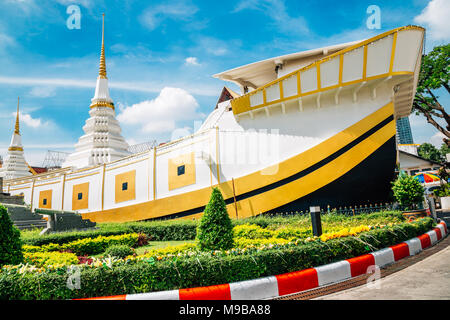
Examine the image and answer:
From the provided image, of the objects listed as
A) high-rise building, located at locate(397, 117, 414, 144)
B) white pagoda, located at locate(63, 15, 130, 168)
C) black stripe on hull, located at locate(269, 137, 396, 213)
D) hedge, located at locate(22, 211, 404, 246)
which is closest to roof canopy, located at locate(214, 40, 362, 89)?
black stripe on hull, located at locate(269, 137, 396, 213)

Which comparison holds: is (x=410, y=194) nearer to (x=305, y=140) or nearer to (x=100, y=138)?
(x=305, y=140)

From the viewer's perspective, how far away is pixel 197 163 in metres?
13.3

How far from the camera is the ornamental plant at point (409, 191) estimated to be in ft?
31.2

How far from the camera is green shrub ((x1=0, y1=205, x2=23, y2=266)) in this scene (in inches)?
181

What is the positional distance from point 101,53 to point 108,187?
16.0m

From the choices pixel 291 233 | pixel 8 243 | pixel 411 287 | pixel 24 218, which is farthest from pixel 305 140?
pixel 24 218

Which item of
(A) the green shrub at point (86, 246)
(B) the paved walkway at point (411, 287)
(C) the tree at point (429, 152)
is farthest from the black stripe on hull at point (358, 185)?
(C) the tree at point (429, 152)

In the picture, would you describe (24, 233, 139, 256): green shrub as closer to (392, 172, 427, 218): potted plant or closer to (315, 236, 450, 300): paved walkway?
(315, 236, 450, 300): paved walkway

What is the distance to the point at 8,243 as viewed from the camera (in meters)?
4.71

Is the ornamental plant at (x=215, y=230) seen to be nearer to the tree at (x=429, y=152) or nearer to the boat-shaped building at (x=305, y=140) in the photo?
the boat-shaped building at (x=305, y=140)

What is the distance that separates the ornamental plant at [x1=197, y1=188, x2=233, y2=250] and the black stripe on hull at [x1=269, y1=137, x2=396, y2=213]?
636cm
